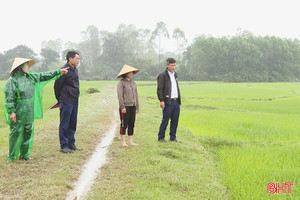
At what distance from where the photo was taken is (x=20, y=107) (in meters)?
4.18

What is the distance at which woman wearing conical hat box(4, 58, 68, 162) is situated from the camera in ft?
13.4

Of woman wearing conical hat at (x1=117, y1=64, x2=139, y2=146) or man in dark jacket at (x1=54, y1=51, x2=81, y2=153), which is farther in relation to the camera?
woman wearing conical hat at (x1=117, y1=64, x2=139, y2=146)

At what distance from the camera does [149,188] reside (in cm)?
321

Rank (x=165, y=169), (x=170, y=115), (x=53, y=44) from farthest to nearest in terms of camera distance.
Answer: (x=53, y=44)
(x=170, y=115)
(x=165, y=169)

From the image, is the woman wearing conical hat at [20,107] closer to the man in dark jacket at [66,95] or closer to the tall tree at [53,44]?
the man in dark jacket at [66,95]

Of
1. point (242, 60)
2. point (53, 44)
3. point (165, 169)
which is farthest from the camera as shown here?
point (53, 44)

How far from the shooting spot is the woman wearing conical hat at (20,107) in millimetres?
4070

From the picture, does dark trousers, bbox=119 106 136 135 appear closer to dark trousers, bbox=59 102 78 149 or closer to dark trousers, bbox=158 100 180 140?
dark trousers, bbox=158 100 180 140

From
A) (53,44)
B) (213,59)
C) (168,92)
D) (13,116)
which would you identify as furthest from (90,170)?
(53,44)

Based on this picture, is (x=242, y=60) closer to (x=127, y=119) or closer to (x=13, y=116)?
(x=127, y=119)

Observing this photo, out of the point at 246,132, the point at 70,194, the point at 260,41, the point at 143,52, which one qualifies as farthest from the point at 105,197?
the point at 143,52

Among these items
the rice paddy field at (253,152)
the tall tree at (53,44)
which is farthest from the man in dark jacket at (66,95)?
the tall tree at (53,44)

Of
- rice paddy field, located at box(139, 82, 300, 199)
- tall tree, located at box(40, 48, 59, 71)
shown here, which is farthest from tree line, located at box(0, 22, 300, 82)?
rice paddy field, located at box(139, 82, 300, 199)

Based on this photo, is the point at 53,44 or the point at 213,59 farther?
the point at 53,44
